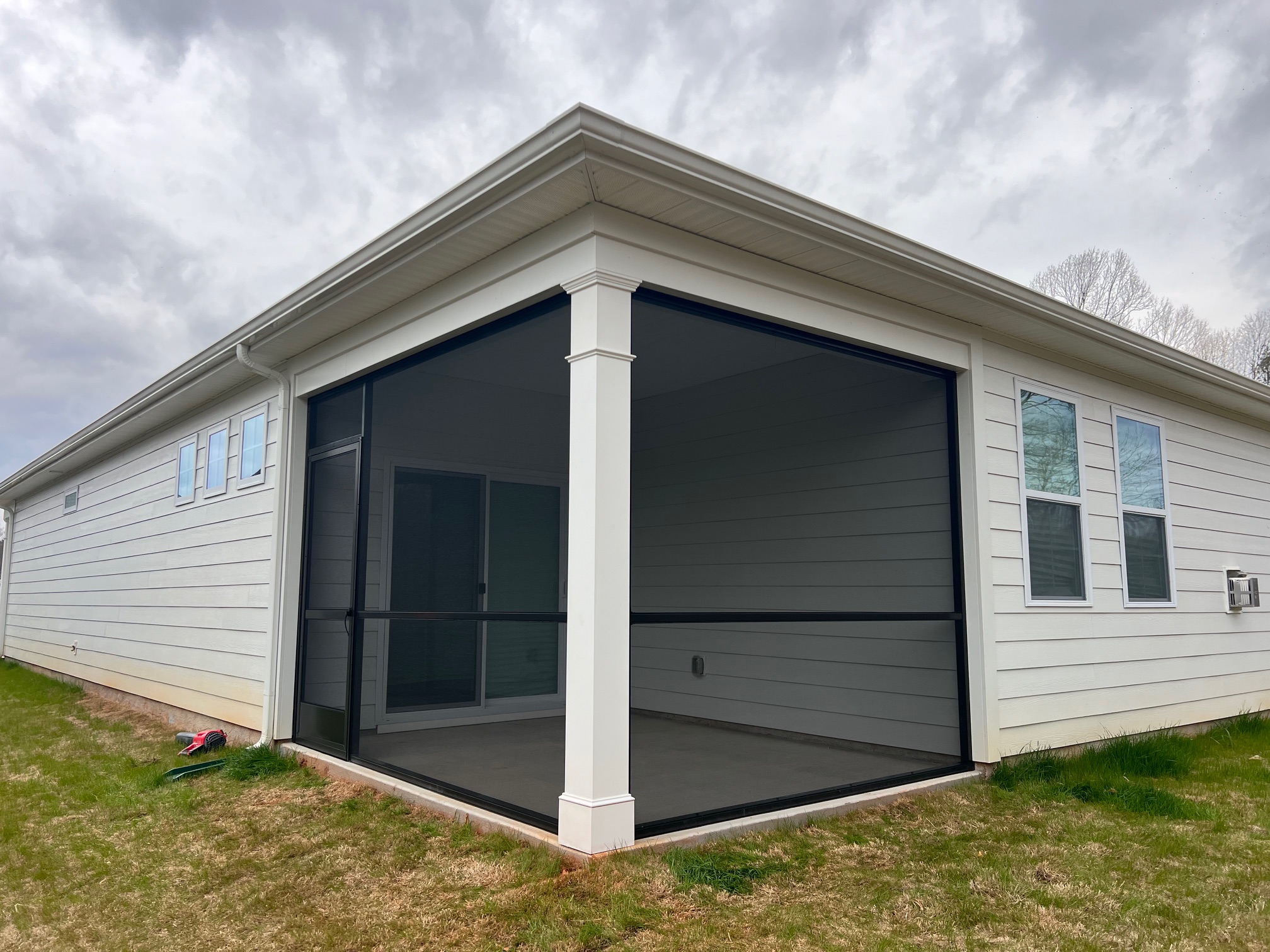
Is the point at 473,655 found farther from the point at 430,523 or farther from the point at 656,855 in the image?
the point at 656,855

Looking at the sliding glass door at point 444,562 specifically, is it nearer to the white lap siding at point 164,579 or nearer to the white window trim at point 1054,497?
the white lap siding at point 164,579

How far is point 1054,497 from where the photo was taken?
5297 mm

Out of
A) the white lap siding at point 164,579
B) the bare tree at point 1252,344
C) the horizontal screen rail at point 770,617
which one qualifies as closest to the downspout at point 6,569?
the white lap siding at point 164,579

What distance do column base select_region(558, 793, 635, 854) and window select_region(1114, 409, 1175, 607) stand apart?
4.17 metres

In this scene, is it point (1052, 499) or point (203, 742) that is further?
point (203, 742)

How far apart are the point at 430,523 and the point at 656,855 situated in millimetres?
4435

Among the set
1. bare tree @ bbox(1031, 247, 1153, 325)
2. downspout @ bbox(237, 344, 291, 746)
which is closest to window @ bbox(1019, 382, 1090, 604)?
downspout @ bbox(237, 344, 291, 746)

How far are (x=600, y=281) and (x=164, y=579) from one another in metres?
5.98

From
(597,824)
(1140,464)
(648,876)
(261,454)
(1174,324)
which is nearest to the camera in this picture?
(648,876)

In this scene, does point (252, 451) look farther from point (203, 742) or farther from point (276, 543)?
point (203, 742)

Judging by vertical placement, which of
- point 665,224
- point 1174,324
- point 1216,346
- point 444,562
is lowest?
point 444,562

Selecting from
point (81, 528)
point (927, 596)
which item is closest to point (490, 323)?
point (927, 596)

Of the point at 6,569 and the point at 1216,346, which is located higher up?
the point at 1216,346

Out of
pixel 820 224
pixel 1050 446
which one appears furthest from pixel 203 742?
pixel 1050 446
